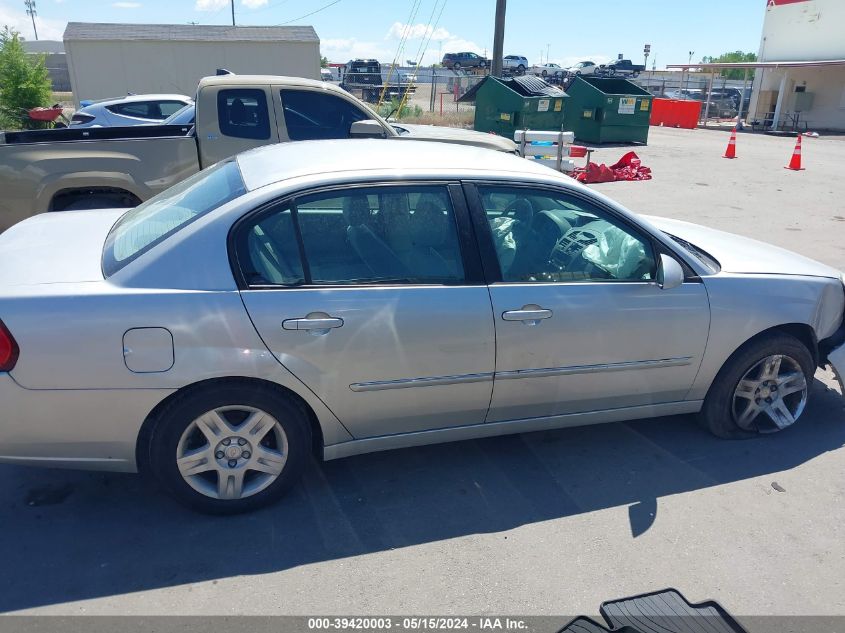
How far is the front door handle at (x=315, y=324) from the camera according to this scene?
115 inches

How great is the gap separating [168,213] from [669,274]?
2498 millimetres

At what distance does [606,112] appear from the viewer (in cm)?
1920

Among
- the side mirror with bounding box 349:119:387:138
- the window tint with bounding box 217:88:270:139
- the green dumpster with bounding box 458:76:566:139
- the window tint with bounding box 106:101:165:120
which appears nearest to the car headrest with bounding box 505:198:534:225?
the side mirror with bounding box 349:119:387:138

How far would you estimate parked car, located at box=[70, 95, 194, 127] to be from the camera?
1310 cm

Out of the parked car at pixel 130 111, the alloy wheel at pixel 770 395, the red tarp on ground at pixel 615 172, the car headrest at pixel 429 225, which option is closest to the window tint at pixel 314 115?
the car headrest at pixel 429 225

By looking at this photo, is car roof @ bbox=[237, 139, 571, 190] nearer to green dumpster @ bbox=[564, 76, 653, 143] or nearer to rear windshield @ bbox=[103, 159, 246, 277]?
rear windshield @ bbox=[103, 159, 246, 277]

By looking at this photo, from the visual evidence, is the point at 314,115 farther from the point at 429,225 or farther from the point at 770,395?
the point at 770,395

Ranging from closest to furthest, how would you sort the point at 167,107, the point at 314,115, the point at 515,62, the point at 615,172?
the point at 314,115, the point at 615,172, the point at 167,107, the point at 515,62

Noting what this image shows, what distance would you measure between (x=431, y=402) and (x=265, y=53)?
2268 cm

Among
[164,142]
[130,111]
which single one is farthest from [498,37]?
[164,142]

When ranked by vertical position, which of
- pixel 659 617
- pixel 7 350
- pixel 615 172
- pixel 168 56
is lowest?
pixel 659 617

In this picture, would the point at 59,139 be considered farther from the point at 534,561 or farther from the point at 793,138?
the point at 793,138

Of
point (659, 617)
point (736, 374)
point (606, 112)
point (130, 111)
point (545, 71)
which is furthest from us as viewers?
point (545, 71)

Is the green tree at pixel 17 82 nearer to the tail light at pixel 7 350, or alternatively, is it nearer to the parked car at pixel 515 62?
the tail light at pixel 7 350
